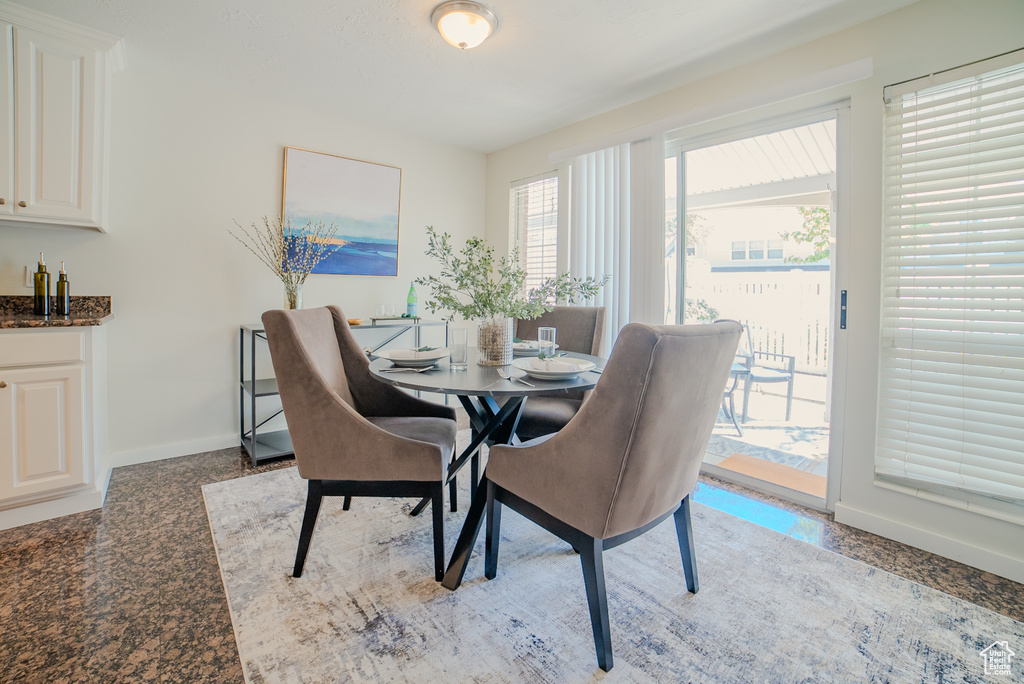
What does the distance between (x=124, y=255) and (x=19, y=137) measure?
2.44ft

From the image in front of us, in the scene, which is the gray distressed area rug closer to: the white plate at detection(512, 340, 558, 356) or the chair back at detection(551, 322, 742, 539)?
the chair back at detection(551, 322, 742, 539)

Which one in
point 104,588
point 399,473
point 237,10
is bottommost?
point 104,588

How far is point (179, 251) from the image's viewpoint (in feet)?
9.70

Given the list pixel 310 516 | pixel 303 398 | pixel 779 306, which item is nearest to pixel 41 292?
pixel 303 398

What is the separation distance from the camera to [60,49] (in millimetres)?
2266

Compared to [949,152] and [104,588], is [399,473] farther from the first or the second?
[949,152]

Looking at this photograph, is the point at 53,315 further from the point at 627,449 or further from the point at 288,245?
the point at 627,449

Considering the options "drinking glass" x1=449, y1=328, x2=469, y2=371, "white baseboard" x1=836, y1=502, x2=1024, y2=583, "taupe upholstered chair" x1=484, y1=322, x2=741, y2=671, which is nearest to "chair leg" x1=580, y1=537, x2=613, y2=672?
"taupe upholstered chair" x1=484, y1=322, x2=741, y2=671

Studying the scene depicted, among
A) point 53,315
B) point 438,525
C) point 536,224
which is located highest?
point 536,224

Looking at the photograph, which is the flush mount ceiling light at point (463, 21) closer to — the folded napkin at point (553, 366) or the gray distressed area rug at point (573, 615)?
the folded napkin at point (553, 366)

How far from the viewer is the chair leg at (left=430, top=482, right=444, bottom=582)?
1.66 metres

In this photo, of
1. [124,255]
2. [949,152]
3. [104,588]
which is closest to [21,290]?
[124,255]

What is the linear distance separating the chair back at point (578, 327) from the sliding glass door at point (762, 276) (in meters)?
0.59

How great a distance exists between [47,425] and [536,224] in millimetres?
3349
